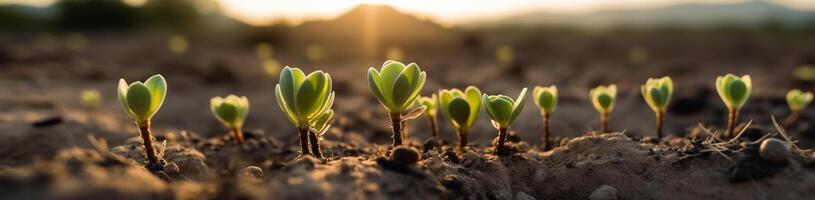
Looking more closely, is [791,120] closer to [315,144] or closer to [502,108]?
[502,108]

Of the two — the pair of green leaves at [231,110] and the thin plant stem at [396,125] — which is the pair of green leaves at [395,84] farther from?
the pair of green leaves at [231,110]

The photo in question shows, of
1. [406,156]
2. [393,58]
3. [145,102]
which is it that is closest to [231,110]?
[145,102]

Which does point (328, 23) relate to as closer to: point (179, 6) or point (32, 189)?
point (179, 6)

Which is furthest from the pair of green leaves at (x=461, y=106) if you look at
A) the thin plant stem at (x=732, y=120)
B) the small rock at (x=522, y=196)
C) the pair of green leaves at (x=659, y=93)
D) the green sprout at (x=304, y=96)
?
the thin plant stem at (x=732, y=120)

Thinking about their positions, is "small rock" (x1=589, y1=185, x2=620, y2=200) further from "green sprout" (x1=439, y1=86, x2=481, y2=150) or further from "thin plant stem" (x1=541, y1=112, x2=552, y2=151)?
"thin plant stem" (x1=541, y1=112, x2=552, y2=151)

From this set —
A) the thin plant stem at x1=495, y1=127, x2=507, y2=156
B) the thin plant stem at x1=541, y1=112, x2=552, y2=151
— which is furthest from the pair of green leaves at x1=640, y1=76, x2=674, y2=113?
the thin plant stem at x1=495, y1=127, x2=507, y2=156

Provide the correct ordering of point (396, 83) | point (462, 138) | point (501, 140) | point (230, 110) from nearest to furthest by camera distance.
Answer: point (396, 83) → point (501, 140) → point (462, 138) → point (230, 110)
